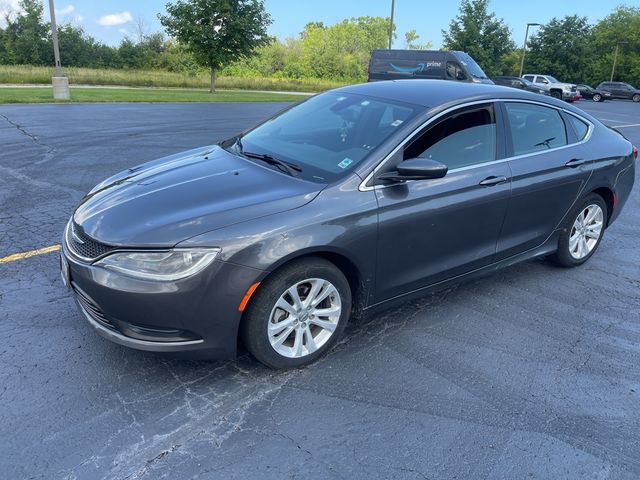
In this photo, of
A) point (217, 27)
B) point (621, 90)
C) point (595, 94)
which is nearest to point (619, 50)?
point (621, 90)

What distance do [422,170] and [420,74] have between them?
74.4 feet

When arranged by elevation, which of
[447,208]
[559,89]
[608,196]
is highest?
[559,89]

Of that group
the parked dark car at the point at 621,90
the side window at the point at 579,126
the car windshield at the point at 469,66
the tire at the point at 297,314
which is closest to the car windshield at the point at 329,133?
the tire at the point at 297,314

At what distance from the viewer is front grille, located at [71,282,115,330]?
289 cm

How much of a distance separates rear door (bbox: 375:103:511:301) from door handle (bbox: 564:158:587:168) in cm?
82

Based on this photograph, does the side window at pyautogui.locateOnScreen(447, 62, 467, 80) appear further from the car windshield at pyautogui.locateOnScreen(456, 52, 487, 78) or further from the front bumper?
the front bumper

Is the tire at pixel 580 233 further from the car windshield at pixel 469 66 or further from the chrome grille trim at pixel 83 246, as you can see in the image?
the car windshield at pixel 469 66

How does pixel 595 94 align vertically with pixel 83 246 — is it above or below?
above

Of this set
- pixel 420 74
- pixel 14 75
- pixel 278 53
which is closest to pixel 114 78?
pixel 14 75

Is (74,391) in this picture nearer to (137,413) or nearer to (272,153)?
(137,413)

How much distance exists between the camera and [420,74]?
2436 cm

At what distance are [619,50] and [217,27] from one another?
178 feet

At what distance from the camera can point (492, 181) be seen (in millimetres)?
3850

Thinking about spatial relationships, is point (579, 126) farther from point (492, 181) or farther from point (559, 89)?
point (559, 89)
